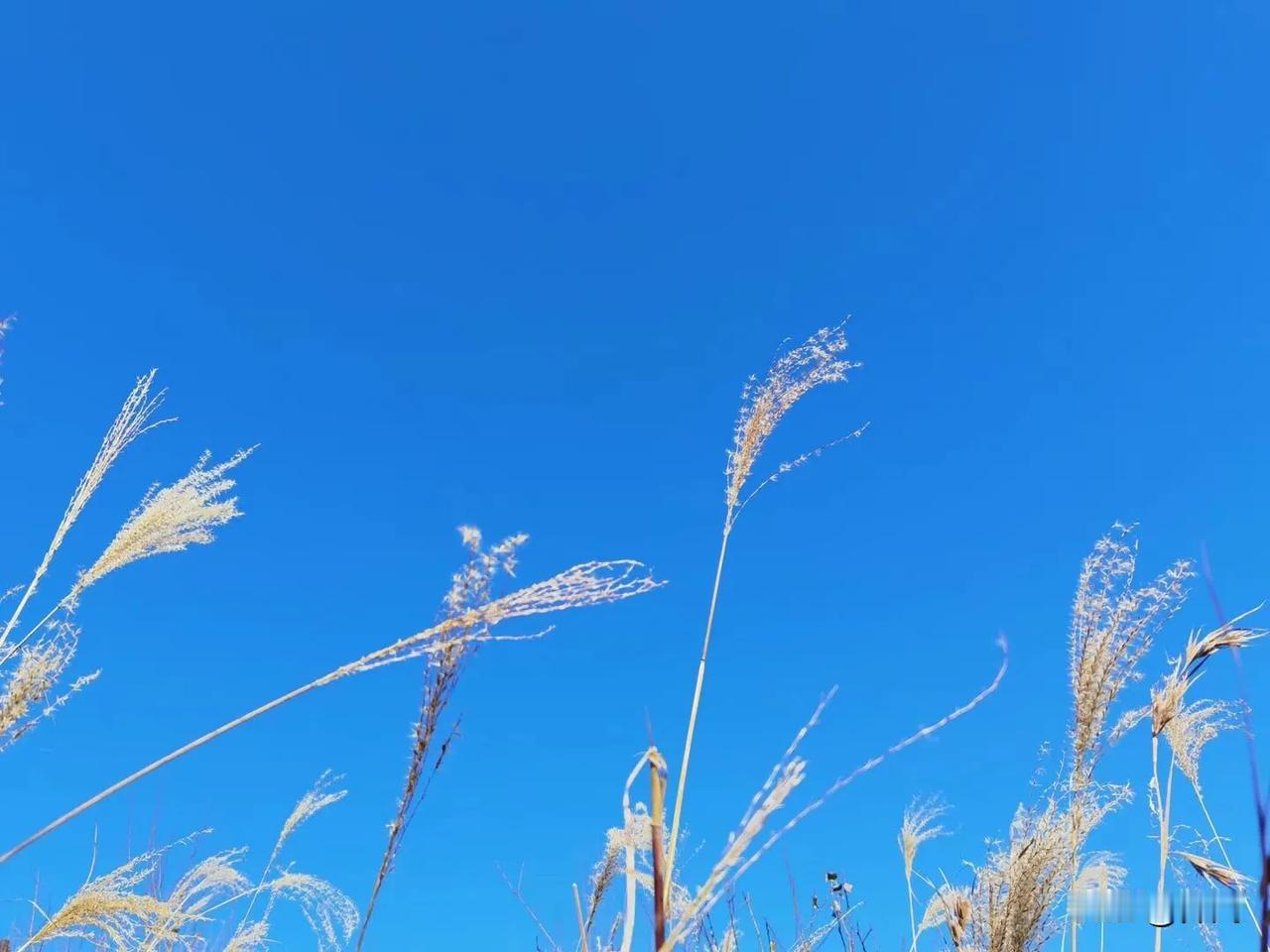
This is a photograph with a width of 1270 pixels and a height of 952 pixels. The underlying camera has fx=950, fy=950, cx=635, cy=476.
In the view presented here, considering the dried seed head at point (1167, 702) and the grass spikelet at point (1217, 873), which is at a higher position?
the dried seed head at point (1167, 702)

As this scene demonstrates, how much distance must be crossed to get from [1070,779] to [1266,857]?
8.73 feet

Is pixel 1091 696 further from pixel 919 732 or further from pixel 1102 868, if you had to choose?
pixel 919 732

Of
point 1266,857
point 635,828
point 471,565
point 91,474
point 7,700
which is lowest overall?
point 1266,857

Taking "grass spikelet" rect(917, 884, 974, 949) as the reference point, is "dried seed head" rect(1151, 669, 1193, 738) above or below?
above

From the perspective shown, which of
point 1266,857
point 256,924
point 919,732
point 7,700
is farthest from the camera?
point 256,924

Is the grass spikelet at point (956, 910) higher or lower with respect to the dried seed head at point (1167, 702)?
lower

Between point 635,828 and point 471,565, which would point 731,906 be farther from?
point 471,565

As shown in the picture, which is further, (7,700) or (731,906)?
(731,906)

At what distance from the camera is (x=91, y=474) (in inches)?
94.0

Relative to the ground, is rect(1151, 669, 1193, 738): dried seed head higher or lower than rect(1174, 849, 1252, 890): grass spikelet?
higher

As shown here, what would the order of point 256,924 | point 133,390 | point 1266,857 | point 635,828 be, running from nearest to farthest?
1. point 1266,857
2. point 635,828
3. point 133,390
4. point 256,924

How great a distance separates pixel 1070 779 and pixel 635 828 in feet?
7.22

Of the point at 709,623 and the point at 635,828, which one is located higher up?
the point at 709,623

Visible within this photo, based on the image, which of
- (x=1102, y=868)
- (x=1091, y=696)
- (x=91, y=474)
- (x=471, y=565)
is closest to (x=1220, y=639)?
(x=1091, y=696)
